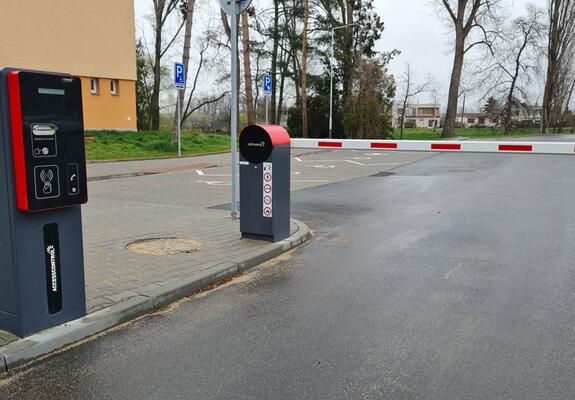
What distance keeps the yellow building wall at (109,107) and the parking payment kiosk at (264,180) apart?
22.5 meters

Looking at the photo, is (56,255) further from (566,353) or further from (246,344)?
(566,353)

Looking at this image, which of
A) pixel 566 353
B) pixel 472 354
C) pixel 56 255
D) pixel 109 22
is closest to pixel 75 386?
pixel 56 255

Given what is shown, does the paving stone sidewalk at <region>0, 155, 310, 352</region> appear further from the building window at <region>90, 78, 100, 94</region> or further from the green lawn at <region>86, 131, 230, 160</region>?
the building window at <region>90, 78, 100, 94</region>

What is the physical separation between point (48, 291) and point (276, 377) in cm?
190

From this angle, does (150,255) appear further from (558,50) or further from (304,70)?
(558,50)

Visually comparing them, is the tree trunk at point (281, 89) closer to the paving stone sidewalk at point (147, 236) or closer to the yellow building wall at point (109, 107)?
the yellow building wall at point (109, 107)

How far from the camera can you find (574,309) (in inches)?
183

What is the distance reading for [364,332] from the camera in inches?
162

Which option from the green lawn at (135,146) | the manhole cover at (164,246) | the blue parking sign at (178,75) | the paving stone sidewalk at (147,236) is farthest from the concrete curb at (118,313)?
the green lawn at (135,146)

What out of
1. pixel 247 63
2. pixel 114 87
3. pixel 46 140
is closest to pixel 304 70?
pixel 247 63

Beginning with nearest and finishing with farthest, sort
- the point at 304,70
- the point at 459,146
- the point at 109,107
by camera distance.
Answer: the point at 459,146, the point at 109,107, the point at 304,70

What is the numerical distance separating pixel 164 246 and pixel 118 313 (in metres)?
2.27

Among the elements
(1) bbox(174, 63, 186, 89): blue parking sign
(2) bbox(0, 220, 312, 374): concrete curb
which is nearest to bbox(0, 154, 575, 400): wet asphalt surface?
(2) bbox(0, 220, 312, 374): concrete curb

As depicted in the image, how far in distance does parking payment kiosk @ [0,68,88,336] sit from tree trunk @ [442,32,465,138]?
138 feet
